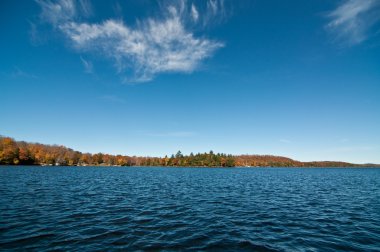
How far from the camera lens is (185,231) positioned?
640 inches

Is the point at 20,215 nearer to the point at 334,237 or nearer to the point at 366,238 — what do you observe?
the point at 334,237

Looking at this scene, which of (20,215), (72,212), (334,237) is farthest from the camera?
(72,212)

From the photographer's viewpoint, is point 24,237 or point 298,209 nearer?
point 24,237

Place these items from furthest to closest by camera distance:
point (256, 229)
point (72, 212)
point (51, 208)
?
1. point (51, 208)
2. point (72, 212)
3. point (256, 229)

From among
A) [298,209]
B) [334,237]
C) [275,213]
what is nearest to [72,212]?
[275,213]

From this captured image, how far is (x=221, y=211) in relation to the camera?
23391 millimetres

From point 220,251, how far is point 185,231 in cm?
432

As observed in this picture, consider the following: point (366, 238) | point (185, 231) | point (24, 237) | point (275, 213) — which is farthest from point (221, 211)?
point (24, 237)

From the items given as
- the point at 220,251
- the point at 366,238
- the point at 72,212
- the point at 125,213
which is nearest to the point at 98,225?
the point at 125,213

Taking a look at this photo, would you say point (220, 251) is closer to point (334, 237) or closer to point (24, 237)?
point (334, 237)

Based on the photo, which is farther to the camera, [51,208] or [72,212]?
[51,208]

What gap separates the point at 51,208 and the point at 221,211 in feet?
60.5

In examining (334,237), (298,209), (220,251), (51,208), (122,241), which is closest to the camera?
(220,251)

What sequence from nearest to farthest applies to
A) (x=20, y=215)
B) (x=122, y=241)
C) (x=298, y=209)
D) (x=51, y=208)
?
(x=122, y=241) → (x=20, y=215) → (x=51, y=208) → (x=298, y=209)
